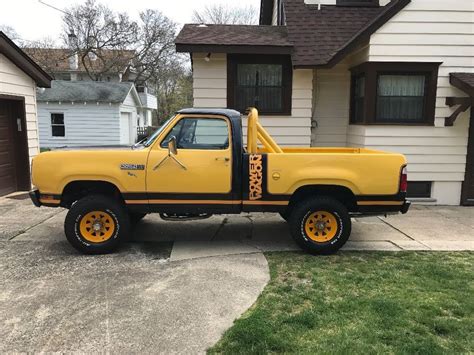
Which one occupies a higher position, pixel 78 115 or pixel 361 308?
pixel 78 115

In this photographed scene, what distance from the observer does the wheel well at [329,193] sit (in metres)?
5.89

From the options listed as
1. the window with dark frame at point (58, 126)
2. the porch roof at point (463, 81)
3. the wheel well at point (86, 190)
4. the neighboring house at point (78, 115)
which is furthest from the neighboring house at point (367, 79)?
the window with dark frame at point (58, 126)

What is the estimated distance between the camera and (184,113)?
5.82 m

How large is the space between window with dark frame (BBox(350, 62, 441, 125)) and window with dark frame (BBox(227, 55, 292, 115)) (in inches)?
69.6

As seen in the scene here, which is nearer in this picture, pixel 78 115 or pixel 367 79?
pixel 367 79

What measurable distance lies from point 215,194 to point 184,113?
1.22 metres

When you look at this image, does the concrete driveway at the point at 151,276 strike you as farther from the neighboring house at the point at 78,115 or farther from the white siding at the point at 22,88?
the neighboring house at the point at 78,115

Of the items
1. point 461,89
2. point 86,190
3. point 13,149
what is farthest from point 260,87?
point 13,149

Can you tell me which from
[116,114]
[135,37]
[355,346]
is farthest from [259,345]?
[135,37]

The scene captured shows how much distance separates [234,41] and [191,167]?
477 cm

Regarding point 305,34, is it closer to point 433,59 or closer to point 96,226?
point 433,59

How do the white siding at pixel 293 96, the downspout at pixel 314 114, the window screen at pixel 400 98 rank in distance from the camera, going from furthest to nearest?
the downspout at pixel 314 114 → the white siding at pixel 293 96 → the window screen at pixel 400 98

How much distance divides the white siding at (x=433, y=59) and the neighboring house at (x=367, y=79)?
0.02m

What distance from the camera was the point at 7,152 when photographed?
33.8ft
